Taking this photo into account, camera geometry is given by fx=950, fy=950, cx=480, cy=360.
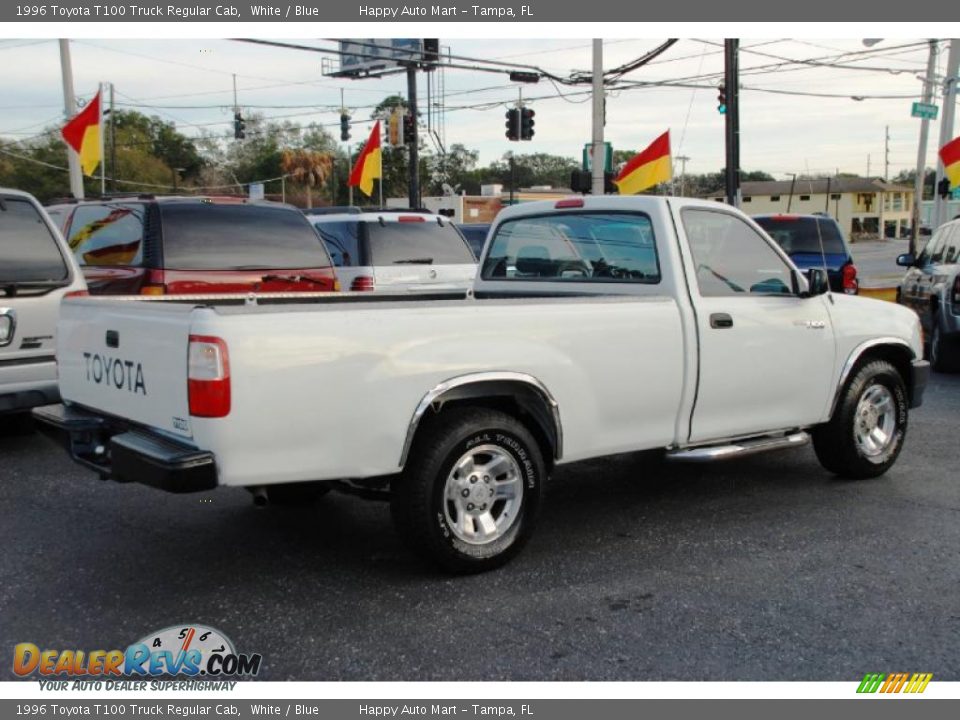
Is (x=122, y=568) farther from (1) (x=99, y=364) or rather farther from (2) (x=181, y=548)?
(1) (x=99, y=364)

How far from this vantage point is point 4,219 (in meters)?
6.53

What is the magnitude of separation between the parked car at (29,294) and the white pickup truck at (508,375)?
1.53 m

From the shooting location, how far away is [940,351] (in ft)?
34.1

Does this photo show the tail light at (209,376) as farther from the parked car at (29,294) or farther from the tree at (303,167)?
the tree at (303,167)

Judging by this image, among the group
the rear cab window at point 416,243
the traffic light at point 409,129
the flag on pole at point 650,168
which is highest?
the traffic light at point 409,129

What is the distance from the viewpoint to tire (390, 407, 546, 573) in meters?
4.18

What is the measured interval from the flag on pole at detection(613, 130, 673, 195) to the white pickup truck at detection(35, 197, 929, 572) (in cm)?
518

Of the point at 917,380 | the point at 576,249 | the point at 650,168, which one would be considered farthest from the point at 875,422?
the point at 650,168

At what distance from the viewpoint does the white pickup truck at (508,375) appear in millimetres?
3760

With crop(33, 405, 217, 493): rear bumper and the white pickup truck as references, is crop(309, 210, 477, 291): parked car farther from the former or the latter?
crop(33, 405, 217, 493): rear bumper

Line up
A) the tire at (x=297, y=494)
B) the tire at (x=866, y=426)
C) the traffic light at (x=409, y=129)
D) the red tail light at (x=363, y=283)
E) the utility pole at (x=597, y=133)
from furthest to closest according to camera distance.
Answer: the traffic light at (x=409, y=129) → the utility pole at (x=597, y=133) → the red tail light at (x=363, y=283) → the tire at (x=866, y=426) → the tire at (x=297, y=494)

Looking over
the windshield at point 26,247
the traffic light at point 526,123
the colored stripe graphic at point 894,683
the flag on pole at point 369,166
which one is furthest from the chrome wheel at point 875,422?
the traffic light at point 526,123

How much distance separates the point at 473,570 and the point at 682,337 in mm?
1654

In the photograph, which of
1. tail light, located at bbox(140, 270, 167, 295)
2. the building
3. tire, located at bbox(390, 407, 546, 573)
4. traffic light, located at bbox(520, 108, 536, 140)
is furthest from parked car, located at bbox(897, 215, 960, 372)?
the building
